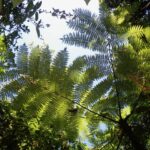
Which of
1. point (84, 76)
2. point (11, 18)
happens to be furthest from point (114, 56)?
point (11, 18)

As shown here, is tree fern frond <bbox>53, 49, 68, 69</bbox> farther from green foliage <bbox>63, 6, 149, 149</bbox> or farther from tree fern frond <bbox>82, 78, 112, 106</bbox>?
tree fern frond <bbox>82, 78, 112, 106</bbox>

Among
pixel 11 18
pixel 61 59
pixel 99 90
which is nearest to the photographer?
pixel 61 59

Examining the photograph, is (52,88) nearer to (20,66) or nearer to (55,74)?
(55,74)

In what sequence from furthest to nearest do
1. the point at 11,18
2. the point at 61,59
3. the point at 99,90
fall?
the point at 11,18 < the point at 99,90 < the point at 61,59

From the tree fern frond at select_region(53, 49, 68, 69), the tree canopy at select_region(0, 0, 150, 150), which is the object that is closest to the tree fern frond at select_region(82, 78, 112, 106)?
the tree canopy at select_region(0, 0, 150, 150)

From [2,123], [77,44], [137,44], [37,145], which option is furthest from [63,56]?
[37,145]

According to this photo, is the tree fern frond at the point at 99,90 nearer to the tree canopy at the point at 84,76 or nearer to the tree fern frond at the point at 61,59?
the tree canopy at the point at 84,76

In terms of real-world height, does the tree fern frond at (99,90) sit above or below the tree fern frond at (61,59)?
below

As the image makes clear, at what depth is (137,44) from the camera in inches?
131

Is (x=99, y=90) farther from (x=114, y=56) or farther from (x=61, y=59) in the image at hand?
(x=61, y=59)

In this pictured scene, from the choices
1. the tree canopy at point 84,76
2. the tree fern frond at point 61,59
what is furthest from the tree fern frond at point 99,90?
the tree fern frond at point 61,59

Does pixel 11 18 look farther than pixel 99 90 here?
Yes

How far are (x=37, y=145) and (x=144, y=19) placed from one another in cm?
344

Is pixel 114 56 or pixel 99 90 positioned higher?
pixel 114 56
